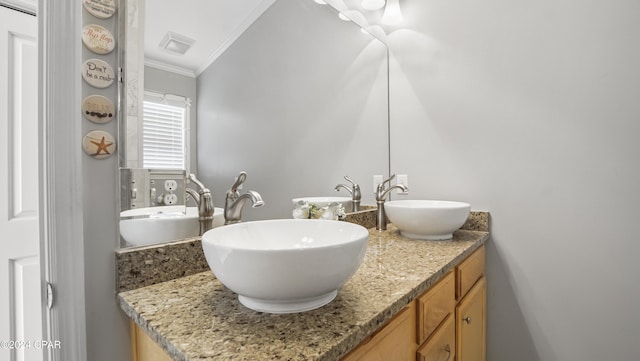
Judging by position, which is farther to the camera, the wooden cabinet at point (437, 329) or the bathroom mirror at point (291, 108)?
the bathroom mirror at point (291, 108)

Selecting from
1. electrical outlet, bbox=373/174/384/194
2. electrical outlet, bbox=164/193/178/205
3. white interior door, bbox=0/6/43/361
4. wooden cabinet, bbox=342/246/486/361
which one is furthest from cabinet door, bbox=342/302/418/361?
white interior door, bbox=0/6/43/361

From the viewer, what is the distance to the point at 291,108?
52.1 inches

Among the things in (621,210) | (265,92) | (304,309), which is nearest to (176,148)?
(265,92)

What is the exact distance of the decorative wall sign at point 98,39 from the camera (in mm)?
697

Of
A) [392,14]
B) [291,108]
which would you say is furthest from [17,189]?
[392,14]

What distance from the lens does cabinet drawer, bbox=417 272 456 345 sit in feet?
2.70

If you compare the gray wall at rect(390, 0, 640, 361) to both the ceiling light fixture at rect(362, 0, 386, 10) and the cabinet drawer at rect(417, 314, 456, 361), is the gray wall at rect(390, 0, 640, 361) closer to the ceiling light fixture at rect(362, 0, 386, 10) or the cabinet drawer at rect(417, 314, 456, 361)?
the ceiling light fixture at rect(362, 0, 386, 10)

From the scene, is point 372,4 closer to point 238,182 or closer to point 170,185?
point 238,182

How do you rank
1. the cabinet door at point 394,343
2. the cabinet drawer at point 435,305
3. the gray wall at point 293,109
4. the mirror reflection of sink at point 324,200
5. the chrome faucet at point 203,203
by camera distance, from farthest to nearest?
the mirror reflection of sink at point 324,200 < the gray wall at point 293,109 < the chrome faucet at point 203,203 < the cabinet drawer at point 435,305 < the cabinet door at point 394,343

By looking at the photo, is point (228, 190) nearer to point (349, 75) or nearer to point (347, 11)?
point (349, 75)

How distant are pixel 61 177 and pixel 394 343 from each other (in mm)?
816

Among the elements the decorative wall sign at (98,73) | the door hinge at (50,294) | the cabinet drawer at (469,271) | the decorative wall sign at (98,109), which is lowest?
the cabinet drawer at (469,271)

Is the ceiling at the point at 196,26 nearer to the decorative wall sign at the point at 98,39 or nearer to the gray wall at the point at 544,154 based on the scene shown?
the decorative wall sign at the point at 98,39

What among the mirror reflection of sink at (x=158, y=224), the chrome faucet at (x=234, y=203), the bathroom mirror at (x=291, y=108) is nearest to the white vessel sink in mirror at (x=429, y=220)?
the bathroom mirror at (x=291, y=108)
